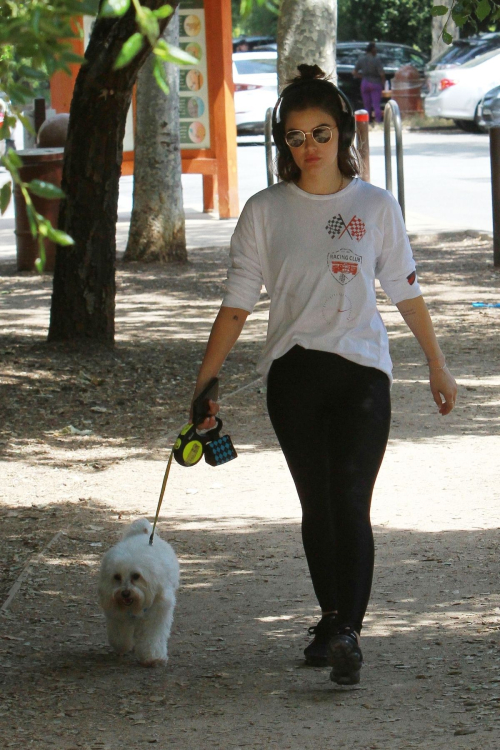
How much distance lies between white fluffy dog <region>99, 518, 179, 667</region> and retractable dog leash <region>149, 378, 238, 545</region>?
1.24 feet

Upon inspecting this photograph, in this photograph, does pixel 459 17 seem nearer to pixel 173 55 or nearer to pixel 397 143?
pixel 173 55

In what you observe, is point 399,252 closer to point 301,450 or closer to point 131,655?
point 301,450

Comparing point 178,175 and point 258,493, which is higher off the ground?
point 178,175

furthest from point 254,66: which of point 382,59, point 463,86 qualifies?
point 382,59

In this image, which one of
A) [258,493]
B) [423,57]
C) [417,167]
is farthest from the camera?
[423,57]

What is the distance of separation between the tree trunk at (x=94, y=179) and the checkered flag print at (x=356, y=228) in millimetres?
5070

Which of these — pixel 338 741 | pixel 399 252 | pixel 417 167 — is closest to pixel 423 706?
pixel 338 741

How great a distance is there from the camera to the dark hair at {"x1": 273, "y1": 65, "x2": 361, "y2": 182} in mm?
3742

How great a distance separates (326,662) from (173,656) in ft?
2.01

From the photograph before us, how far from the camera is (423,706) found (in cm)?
366

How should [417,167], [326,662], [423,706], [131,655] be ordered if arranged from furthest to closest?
[417,167] < [131,655] < [326,662] < [423,706]

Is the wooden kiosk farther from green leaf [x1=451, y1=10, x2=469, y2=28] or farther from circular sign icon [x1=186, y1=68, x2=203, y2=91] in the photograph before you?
green leaf [x1=451, y1=10, x2=469, y2=28]

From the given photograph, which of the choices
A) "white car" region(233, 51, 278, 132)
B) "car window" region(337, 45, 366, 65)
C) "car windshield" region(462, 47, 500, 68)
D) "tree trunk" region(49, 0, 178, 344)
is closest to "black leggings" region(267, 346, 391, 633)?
"tree trunk" region(49, 0, 178, 344)

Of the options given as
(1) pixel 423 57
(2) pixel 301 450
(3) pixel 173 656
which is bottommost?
(3) pixel 173 656
